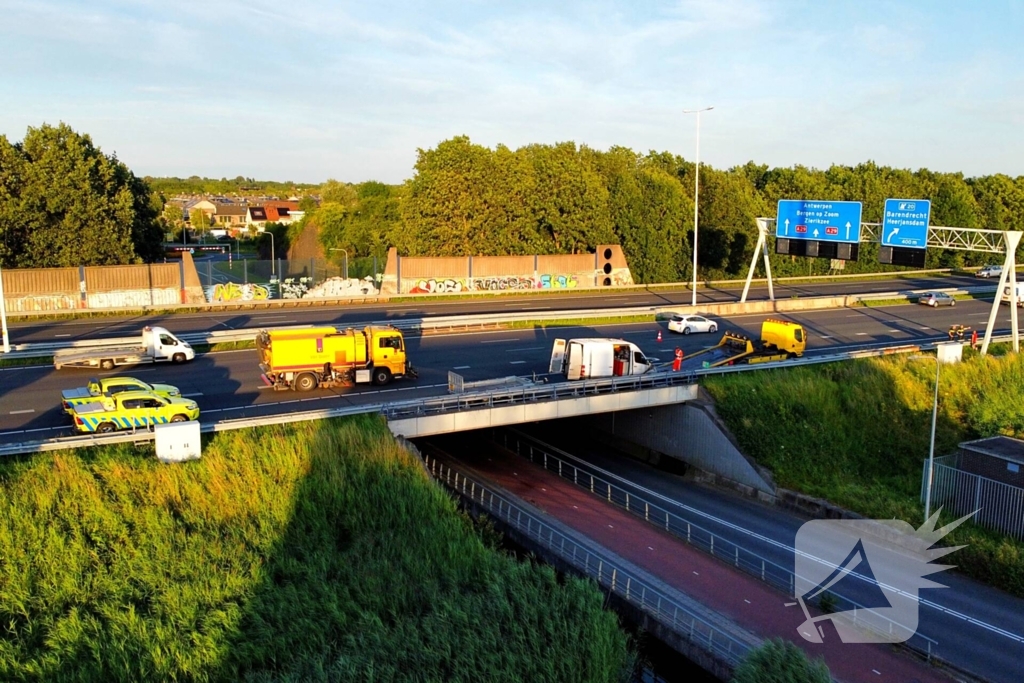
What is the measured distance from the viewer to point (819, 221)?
4253 cm

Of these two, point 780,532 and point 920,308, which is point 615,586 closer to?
point 780,532

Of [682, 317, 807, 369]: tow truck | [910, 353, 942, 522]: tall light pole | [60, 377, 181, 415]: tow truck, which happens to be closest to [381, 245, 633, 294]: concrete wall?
[682, 317, 807, 369]: tow truck

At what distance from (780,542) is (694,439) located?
23.8ft

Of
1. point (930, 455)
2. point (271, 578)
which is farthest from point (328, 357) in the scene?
point (930, 455)

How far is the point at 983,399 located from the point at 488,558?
24.2 metres

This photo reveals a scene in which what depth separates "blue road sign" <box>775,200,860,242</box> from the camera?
133ft

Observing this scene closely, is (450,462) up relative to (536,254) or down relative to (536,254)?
down

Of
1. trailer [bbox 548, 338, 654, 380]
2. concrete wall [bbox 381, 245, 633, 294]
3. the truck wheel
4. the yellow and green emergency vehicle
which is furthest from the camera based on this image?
concrete wall [bbox 381, 245, 633, 294]

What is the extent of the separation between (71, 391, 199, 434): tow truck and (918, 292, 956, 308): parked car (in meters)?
48.1

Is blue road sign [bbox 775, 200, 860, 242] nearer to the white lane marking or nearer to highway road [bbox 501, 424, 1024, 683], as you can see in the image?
highway road [bbox 501, 424, 1024, 683]

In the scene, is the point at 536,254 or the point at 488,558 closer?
the point at 488,558

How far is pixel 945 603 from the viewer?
20438 millimetres

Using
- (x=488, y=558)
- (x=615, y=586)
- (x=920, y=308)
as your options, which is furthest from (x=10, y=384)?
(x=920, y=308)

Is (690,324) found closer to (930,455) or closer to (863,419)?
(863,419)
